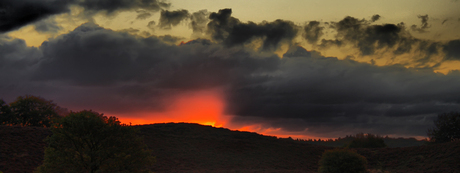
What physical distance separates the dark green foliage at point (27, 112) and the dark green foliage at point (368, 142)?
6269 centimetres

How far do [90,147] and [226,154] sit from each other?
28.6 metres

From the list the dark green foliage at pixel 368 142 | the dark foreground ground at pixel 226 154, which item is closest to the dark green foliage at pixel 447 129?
the dark green foliage at pixel 368 142

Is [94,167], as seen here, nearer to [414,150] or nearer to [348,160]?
[348,160]

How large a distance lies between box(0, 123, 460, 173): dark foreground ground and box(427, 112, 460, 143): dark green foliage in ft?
66.2

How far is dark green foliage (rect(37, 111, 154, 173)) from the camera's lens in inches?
698

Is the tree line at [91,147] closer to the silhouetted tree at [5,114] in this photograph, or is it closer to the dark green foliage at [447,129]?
the silhouetted tree at [5,114]

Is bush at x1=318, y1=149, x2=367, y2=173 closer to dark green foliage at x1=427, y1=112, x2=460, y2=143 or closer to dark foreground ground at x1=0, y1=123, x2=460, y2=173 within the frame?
dark foreground ground at x1=0, y1=123, x2=460, y2=173

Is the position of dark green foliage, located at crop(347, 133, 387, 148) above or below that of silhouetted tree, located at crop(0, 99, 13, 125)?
below

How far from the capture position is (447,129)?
2329 inches

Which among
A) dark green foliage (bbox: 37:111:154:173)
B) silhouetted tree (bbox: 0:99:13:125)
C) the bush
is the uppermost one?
silhouetted tree (bbox: 0:99:13:125)

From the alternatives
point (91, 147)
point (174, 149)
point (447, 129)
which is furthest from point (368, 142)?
point (91, 147)

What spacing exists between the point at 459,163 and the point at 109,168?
132ft

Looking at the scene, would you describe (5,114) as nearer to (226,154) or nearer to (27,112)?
(27,112)

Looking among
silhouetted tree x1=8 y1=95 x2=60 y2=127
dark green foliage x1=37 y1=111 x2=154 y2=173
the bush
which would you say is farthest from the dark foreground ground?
dark green foliage x1=37 y1=111 x2=154 y2=173
